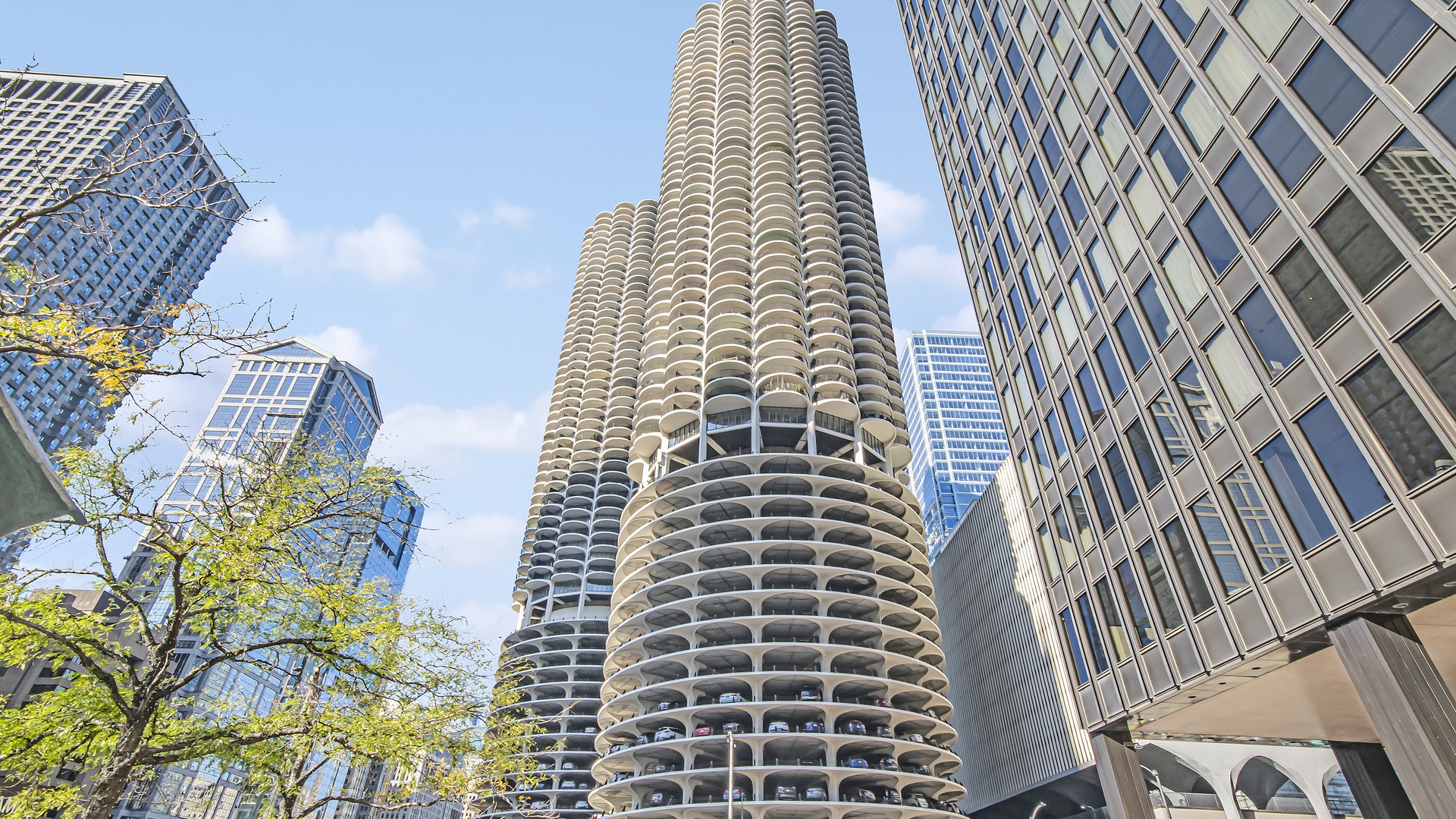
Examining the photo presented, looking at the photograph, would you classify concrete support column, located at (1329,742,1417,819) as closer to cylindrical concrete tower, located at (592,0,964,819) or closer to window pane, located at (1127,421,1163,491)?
window pane, located at (1127,421,1163,491)

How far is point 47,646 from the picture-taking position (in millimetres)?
13492

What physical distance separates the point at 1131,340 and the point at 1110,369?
1.38m

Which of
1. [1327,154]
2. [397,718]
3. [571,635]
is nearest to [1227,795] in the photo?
Result: [1327,154]

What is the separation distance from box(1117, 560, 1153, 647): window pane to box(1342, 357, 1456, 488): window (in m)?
8.54

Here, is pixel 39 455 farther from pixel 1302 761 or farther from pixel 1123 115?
pixel 1302 761

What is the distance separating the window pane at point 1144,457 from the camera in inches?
904

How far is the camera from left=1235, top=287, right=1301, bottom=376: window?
18.6 m

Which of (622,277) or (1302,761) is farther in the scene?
(622,277)

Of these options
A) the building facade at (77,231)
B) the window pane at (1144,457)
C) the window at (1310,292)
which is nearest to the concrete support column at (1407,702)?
the window at (1310,292)

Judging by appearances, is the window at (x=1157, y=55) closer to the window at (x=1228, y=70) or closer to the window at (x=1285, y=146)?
the window at (x=1228, y=70)

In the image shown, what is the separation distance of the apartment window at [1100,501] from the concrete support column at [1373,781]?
9.62 m

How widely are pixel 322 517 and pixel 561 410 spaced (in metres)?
117

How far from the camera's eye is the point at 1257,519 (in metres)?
19.2

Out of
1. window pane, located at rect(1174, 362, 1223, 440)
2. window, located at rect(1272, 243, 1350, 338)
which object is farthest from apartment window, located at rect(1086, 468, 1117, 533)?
window, located at rect(1272, 243, 1350, 338)
